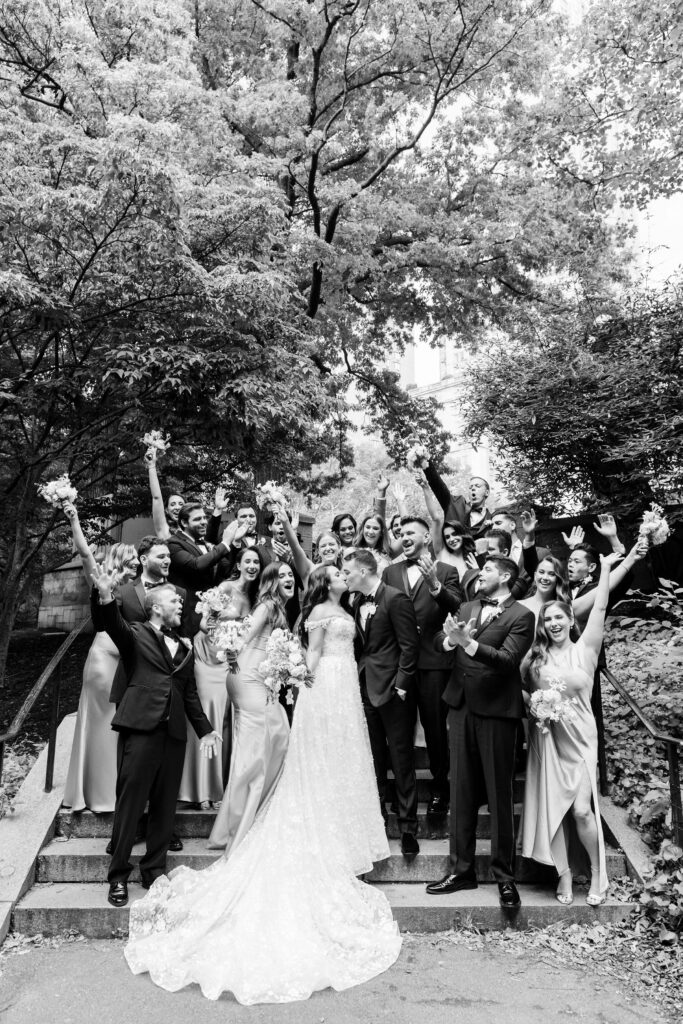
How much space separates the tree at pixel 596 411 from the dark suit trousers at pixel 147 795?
313 inches

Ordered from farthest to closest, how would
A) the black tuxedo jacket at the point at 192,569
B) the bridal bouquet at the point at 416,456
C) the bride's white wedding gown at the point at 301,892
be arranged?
the bridal bouquet at the point at 416,456, the black tuxedo jacket at the point at 192,569, the bride's white wedding gown at the point at 301,892

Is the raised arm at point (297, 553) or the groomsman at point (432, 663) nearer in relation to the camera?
the groomsman at point (432, 663)

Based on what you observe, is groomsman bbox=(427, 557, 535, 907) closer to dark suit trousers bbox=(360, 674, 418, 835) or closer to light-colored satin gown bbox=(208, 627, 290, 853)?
dark suit trousers bbox=(360, 674, 418, 835)

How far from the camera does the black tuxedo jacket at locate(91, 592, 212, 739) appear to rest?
5.05 metres

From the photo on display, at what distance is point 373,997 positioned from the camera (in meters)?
4.11

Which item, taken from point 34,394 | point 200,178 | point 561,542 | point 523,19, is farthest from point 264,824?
point 523,19

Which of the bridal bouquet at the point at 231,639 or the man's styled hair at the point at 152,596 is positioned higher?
the man's styled hair at the point at 152,596

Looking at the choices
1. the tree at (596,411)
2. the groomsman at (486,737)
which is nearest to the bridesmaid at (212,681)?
the groomsman at (486,737)

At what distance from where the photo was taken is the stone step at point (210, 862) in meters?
5.25

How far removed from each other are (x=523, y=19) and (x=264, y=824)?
43.8ft

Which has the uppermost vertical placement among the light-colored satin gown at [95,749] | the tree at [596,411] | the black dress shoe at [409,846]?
the tree at [596,411]

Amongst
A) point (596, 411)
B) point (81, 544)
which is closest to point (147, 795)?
point (81, 544)

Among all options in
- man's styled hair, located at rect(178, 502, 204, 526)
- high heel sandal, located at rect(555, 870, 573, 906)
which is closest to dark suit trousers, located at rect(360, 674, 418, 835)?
high heel sandal, located at rect(555, 870, 573, 906)

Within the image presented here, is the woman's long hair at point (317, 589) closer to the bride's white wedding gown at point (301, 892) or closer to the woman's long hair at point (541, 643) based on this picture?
the bride's white wedding gown at point (301, 892)
